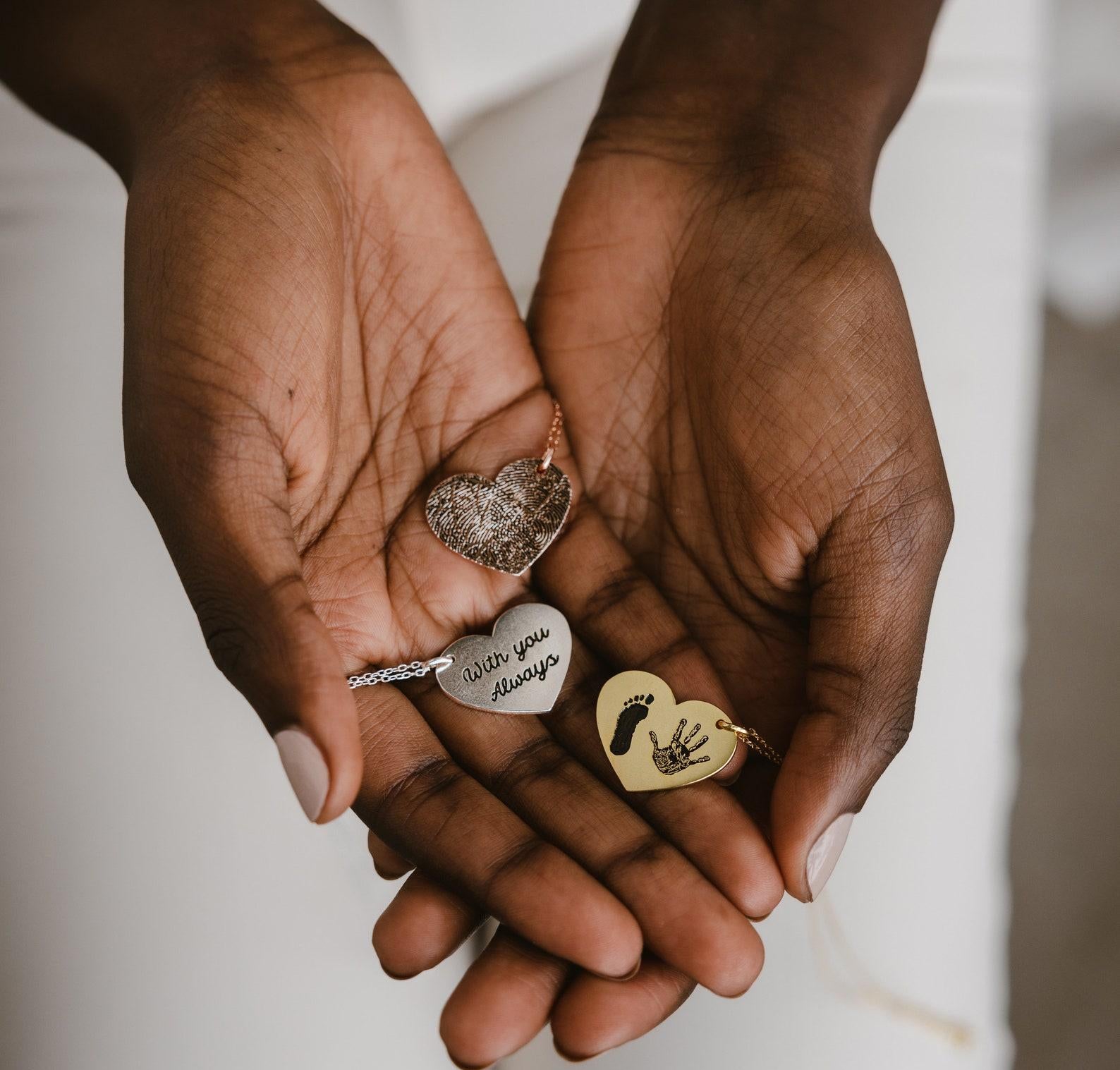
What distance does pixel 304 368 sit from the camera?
123 cm

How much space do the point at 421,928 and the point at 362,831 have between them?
606 mm

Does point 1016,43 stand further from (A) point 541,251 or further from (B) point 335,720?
(B) point 335,720

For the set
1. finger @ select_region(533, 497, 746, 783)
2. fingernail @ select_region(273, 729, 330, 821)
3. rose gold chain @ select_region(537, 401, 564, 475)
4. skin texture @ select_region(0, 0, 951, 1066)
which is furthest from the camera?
rose gold chain @ select_region(537, 401, 564, 475)

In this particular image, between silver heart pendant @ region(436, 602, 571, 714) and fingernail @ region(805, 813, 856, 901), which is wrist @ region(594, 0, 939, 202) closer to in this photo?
silver heart pendant @ region(436, 602, 571, 714)

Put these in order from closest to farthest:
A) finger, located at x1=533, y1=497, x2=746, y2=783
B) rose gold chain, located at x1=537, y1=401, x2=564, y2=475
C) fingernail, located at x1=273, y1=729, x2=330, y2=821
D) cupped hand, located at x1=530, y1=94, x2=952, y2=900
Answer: fingernail, located at x1=273, y1=729, x2=330, y2=821 < cupped hand, located at x1=530, y1=94, x2=952, y2=900 < finger, located at x1=533, y1=497, x2=746, y2=783 < rose gold chain, located at x1=537, y1=401, x2=564, y2=475

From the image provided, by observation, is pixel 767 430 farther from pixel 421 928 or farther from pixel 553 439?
pixel 421 928

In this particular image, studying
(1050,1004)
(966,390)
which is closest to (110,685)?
(966,390)

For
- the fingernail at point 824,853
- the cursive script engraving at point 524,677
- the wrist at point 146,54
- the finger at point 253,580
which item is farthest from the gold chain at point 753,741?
the wrist at point 146,54

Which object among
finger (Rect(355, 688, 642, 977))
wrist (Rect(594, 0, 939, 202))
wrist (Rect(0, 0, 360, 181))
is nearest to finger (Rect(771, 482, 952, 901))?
finger (Rect(355, 688, 642, 977))

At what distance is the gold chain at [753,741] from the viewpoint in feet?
3.93

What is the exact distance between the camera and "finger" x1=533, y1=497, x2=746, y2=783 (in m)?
1.27

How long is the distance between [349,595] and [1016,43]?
72.6 inches

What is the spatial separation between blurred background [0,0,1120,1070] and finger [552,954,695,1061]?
508 mm

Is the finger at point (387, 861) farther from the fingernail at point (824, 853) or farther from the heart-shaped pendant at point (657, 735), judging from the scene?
the fingernail at point (824, 853)
